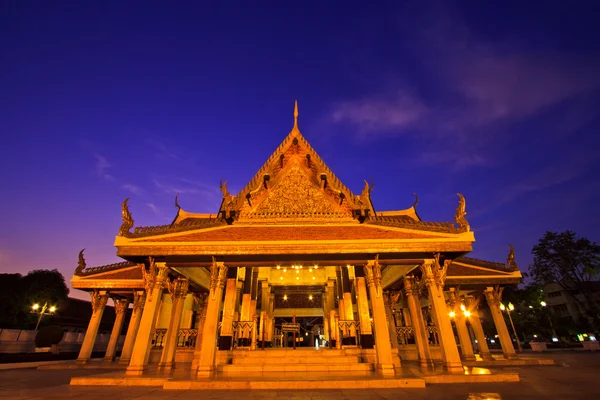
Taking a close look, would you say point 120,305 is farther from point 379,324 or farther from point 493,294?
point 493,294

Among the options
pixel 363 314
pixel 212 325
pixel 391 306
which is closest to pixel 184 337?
pixel 212 325

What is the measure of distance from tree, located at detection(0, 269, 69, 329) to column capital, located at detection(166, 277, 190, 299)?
2948 centimetres

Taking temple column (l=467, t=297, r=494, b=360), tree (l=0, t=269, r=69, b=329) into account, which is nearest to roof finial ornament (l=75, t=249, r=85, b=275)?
temple column (l=467, t=297, r=494, b=360)

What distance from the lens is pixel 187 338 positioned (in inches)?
543

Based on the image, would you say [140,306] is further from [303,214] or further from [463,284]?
[463,284]

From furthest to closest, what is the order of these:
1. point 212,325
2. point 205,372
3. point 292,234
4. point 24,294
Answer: point 24,294 → point 292,234 → point 212,325 → point 205,372

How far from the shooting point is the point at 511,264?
13758 millimetres

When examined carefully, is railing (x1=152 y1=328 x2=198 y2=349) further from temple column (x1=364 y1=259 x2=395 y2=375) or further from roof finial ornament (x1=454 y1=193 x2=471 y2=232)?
roof finial ornament (x1=454 y1=193 x2=471 y2=232)

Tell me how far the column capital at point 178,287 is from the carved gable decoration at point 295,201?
3485 millimetres

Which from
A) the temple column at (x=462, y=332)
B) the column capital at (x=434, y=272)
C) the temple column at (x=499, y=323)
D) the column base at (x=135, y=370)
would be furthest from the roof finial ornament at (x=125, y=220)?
the temple column at (x=499, y=323)

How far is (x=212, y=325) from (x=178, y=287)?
9.92ft

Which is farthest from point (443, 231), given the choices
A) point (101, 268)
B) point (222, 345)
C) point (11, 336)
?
point (11, 336)

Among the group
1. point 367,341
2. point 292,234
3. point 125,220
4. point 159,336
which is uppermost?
point 125,220

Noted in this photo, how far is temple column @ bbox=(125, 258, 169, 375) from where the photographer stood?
26.6ft
